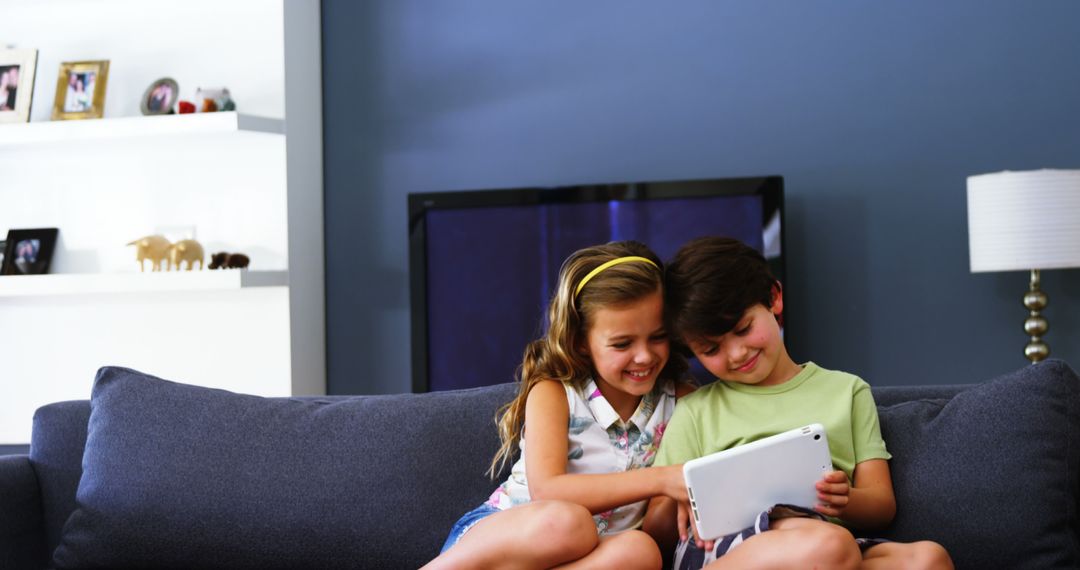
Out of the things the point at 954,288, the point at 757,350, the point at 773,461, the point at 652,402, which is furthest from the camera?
the point at 954,288

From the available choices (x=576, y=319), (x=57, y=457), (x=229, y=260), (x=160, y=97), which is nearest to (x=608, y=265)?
(x=576, y=319)

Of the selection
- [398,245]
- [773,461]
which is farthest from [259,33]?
[773,461]

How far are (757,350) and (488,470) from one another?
0.48m

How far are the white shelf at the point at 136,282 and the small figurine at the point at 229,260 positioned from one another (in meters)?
0.08

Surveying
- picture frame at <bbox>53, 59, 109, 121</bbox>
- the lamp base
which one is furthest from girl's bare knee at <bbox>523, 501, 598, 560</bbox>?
picture frame at <bbox>53, 59, 109, 121</bbox>

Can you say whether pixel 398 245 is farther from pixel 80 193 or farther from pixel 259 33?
pixel 80 193

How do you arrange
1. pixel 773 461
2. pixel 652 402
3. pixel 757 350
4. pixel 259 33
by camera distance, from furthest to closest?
pixel 259 33
pixel 652 402
pixel 757 350
pixel 773 461

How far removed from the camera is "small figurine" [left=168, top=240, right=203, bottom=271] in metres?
3.78

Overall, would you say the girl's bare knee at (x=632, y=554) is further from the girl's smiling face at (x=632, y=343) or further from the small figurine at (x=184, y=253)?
the small figurine at (x=184, y=253)

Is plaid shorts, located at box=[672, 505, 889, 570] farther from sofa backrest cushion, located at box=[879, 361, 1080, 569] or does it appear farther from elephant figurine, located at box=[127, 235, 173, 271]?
elephant figurine, located at box=[127, 235, 173, 271]

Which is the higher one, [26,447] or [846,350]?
[846,350]

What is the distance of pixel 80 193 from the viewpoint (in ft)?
13.4

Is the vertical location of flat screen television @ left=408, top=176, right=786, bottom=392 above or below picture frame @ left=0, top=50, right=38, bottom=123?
below

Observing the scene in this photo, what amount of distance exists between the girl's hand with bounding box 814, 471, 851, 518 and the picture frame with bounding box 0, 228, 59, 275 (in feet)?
10.5
